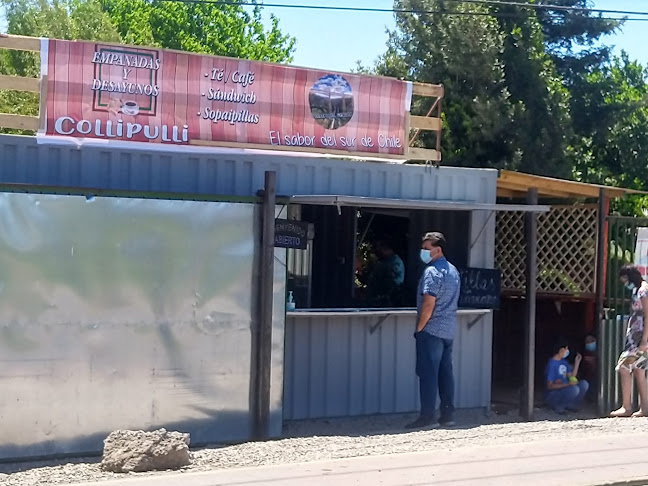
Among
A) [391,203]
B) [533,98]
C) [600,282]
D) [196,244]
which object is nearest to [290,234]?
[196,244]

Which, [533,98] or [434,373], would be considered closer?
[434,373]

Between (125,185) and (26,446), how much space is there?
2430 mm

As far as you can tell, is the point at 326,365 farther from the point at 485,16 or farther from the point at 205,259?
the point at 485,16

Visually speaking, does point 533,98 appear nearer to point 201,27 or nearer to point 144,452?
point 144,452

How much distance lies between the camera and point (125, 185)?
871cm

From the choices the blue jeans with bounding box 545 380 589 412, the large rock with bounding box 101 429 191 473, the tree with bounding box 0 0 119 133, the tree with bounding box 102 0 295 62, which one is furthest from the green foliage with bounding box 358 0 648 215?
the tree with bounding box 102 0 295 62

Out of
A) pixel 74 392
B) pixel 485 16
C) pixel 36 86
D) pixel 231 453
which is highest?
pixel 485 16

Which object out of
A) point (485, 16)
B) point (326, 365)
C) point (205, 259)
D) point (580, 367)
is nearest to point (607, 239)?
point (580, 367)

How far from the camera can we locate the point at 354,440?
8656 millimetres

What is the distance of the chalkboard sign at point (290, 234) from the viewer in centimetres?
859

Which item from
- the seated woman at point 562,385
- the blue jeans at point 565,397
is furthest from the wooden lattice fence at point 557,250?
the blue jeans at point 565,397

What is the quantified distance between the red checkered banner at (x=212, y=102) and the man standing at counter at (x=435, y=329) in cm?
130

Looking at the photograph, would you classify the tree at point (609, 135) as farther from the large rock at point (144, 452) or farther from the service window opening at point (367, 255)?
the large rock at point (144, 452)

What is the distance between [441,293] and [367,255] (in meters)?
2.40
